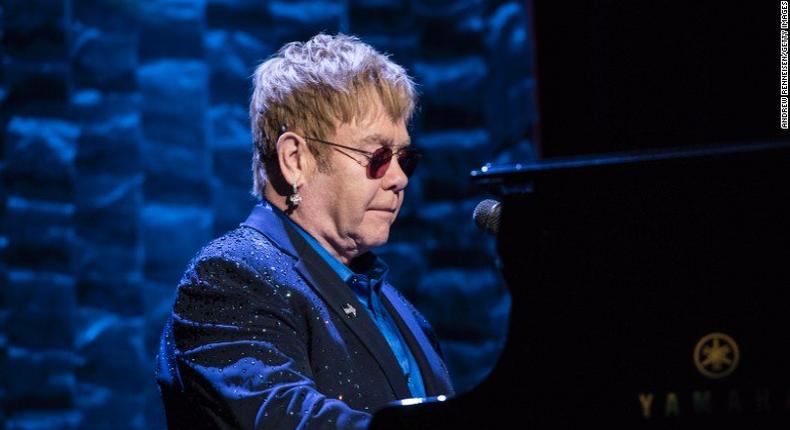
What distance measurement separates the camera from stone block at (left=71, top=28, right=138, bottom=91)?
411cm

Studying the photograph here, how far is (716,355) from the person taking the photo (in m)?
1.33

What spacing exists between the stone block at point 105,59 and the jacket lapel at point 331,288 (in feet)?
7.26

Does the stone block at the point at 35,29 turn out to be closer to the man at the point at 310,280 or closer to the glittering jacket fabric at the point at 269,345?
the man at the point at 310,280

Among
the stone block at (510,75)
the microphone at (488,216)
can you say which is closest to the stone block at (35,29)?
the stone block at (510,75)

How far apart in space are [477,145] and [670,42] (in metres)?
1.92

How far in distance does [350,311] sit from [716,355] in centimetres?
83

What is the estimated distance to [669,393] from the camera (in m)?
1.34

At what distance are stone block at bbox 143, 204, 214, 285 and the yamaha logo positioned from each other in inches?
119

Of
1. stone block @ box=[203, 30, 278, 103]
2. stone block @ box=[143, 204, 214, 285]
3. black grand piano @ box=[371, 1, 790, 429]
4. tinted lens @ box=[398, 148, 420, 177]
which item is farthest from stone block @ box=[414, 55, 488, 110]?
black grand piano @ box=[371, 1, 790, 429]

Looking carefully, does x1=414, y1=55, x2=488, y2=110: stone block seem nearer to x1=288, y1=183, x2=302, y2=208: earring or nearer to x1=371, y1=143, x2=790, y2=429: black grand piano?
x1=288, y1=183, x2=302, y2=208: earring

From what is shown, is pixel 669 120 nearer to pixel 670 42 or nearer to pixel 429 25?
pixel 670 42

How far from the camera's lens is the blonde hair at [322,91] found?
6.85 feet

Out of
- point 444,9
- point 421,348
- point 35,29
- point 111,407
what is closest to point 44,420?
point 111,407

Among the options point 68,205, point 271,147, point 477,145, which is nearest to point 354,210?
point 271,147
